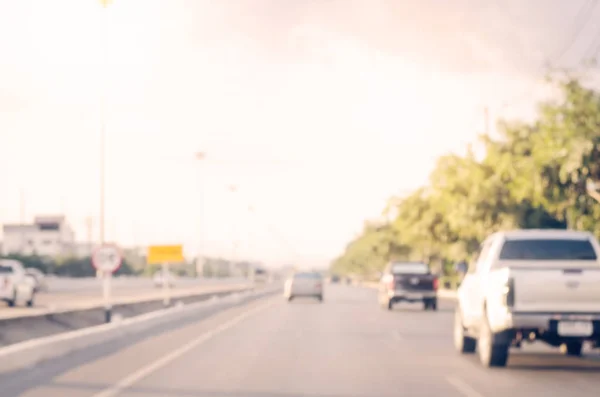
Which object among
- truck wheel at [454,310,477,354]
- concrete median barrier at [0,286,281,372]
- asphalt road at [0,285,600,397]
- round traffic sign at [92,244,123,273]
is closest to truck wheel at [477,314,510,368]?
asphalt road at [0,285,600,397]

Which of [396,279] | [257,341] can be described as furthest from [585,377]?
[396,279]

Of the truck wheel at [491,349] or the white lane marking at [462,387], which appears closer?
the white lane marking at [462,387]

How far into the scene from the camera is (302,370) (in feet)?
52.1

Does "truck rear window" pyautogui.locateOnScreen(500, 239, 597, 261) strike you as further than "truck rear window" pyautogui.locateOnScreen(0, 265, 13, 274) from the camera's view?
No

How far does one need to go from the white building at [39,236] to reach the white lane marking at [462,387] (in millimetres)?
153260

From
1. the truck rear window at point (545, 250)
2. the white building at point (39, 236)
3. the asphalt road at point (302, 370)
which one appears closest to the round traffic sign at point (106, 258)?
the asphalt road at point (302, 370)

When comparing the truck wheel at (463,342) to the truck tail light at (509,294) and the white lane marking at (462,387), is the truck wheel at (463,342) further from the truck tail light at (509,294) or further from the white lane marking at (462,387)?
the white lane marking at (462,387)

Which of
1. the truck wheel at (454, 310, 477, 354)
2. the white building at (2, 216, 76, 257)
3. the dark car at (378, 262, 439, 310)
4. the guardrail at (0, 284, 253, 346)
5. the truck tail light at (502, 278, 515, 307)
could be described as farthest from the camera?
the white building at (2, 216, 76, 257)

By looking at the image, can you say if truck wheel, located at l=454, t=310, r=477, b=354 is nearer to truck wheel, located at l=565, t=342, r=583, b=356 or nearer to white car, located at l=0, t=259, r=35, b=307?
truck wheel, located at l=565, t=342, r=583, b=356

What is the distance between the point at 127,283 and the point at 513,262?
8051cm

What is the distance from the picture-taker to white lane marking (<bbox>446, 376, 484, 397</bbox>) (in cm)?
1283

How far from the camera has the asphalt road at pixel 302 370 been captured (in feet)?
43.3

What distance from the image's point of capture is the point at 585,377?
14734mm

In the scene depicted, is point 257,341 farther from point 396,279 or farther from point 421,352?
point 396,279
